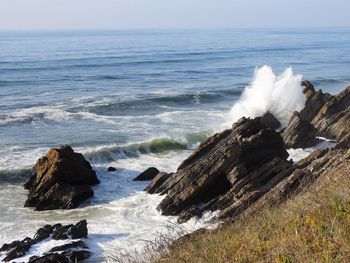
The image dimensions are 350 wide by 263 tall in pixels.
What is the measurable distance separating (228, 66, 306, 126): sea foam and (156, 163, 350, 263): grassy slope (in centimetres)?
2387

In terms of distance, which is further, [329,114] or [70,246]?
[329,114]

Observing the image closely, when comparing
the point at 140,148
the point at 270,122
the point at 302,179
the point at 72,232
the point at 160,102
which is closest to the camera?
the point at 302,179

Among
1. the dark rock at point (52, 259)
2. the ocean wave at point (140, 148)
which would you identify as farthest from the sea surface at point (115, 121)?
the dark rock at point (52, 259)

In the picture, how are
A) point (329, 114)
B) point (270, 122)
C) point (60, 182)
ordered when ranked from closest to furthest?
point (60, 182)
point (329, 114)
point (270, 122)

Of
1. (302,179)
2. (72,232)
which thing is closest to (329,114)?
(302,179)

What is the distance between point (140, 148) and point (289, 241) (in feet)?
62.8

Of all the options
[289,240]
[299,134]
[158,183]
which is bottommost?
[158,183]

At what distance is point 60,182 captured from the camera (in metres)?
17.3

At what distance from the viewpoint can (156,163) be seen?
72.6 feet

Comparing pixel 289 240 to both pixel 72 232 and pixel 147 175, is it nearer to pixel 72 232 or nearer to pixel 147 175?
pixel 72 232

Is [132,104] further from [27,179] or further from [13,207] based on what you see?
[13,207]

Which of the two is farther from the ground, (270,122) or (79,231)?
(270,122)

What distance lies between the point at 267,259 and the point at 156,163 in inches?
660

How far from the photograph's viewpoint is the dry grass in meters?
5.26
